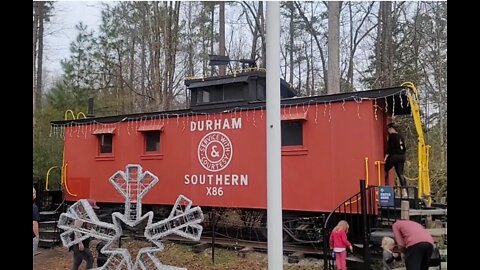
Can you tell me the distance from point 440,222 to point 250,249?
10.1 feet

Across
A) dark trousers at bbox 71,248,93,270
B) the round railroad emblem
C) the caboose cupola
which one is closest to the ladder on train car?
the caboose cupola

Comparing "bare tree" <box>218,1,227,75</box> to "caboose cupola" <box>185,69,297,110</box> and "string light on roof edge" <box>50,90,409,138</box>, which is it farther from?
"caboose cupola" <box>185,69,297,110</box>

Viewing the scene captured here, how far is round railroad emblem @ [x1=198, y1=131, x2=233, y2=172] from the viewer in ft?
26.5

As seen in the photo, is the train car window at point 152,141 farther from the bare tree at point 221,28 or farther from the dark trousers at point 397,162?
the bare tree at point 221,28

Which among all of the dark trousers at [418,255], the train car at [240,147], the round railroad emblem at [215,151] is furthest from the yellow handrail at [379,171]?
the round railroad emblem at [215,151]

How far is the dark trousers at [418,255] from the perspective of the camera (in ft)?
16.5

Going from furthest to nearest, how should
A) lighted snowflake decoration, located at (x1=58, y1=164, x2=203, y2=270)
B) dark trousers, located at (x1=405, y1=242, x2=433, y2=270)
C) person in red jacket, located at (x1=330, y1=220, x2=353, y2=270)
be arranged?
person in red jacket, located at (x1=330, y1=220, x2=353, y2=270) < lighted snowflake decoration, located at (x1=58, y1=164, x2=203, y2=270) < dark trousers, located at (x1=405, y1=242, x2=433, y2=270)

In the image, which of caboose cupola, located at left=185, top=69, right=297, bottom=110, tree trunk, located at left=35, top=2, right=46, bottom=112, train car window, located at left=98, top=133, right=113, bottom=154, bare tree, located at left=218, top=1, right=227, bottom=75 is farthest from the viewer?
bare tree, located at left=218, top=1, right=227, bottom=75

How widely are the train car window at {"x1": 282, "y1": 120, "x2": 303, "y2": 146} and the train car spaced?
0.02 meters

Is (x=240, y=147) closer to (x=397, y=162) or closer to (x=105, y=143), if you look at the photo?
(x=397, y=162)

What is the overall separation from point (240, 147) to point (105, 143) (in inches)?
141

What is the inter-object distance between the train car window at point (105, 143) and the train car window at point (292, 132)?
13.6ft
